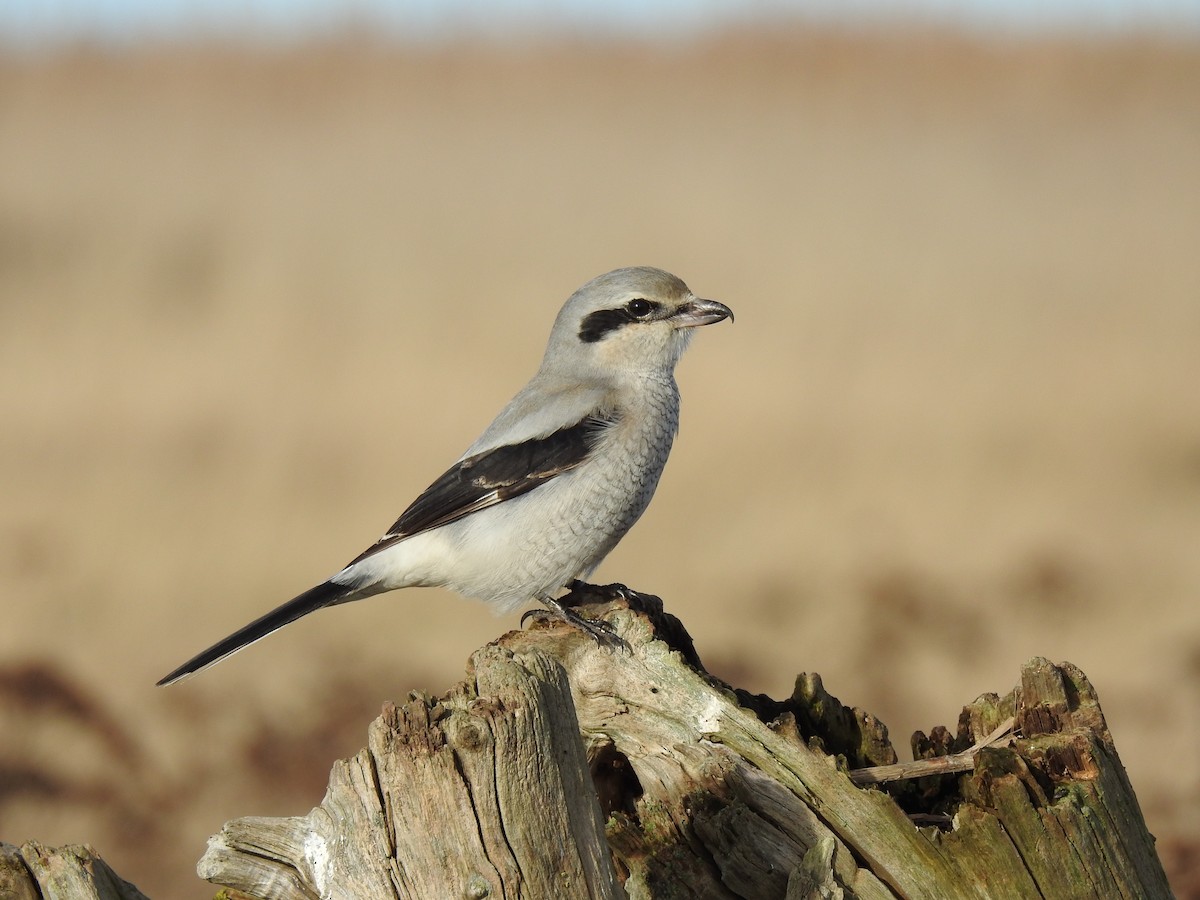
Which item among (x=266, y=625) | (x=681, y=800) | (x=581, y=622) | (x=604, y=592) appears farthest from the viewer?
(x=604, y=592)

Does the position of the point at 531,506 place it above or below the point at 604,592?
above

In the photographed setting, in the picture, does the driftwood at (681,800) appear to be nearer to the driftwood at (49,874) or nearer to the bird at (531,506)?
the driftwood at (49,874)

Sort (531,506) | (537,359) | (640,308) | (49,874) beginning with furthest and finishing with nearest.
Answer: (537,359) → (640,308) → (531,506) → (49,874)

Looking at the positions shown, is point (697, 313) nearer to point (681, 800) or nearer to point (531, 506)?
point (531, 506)

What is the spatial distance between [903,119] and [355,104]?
502cm

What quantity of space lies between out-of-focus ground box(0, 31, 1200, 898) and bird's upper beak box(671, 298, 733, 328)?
1108mm

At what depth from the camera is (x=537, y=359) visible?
28.8 feet

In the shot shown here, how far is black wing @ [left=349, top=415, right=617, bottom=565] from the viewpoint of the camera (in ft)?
12.6

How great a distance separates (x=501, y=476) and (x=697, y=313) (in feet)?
2.60

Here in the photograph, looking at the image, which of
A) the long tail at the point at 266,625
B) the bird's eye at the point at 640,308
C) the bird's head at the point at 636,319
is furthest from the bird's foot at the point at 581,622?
the bird's eye at the point at 640,308

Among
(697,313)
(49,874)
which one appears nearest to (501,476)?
(697,313)

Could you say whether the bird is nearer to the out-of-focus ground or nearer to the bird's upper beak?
the bird's upper beak

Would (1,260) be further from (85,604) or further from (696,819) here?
(696,819)

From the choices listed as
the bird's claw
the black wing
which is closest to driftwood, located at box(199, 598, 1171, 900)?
the bird's claw
